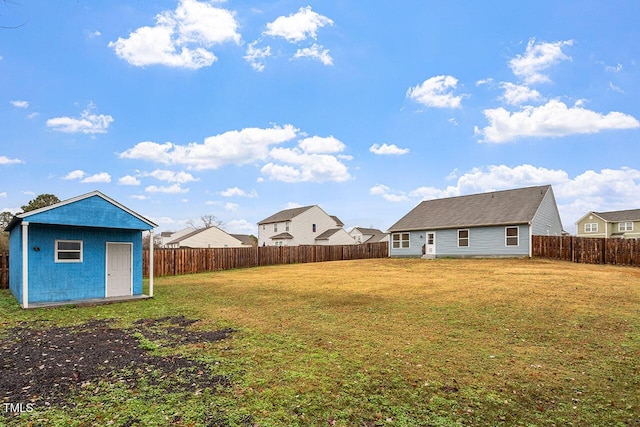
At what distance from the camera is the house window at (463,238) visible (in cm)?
2916

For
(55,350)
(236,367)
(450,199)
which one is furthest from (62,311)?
(450,199)

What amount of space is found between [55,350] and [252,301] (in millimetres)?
5792

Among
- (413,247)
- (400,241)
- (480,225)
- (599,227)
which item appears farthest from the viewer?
(599,227)

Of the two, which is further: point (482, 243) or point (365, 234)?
point (365, 234)

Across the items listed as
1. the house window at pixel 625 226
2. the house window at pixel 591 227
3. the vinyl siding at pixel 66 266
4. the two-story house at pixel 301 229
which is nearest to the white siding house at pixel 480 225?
the two-story house at pixel 301 229

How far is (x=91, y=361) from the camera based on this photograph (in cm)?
600

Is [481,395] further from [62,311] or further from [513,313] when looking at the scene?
[62,311]

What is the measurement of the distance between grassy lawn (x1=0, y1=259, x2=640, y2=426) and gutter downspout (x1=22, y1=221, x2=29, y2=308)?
1.77 ft

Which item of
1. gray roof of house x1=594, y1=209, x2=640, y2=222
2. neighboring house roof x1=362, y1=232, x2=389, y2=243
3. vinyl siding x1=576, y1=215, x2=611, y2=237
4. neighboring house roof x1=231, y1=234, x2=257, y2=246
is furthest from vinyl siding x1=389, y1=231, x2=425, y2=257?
gray roof of house x1=594, y1=209, x2=640, y2=222

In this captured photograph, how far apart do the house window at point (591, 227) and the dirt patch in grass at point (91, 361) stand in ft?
213

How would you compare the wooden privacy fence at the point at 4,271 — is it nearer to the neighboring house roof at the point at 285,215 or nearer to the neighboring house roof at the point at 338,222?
the neighboring house roof at the point at 285,215

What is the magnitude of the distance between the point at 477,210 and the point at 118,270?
26662 mm

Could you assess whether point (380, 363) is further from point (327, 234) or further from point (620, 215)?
point (620, 215)

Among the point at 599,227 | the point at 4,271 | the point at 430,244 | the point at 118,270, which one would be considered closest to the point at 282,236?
the point at 430,244
